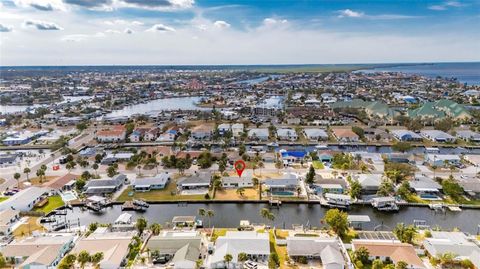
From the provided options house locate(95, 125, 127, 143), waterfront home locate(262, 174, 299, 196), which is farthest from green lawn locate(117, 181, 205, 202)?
house locate(95, 125, 127, 143)

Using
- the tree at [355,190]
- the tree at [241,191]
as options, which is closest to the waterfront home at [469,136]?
the tree at [355,190]

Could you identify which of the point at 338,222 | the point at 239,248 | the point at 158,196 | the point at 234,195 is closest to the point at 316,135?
the point at 234,195

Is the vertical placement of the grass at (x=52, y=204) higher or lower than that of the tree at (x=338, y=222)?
lower

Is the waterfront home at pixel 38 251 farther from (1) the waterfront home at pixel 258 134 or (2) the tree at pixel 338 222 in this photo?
(1) the waterfront home at pixel 258 134

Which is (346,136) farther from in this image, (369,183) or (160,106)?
(160,106)

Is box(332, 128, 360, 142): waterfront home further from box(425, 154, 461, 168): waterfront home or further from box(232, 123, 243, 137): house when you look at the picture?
box(232, 123, 243, 137): house
